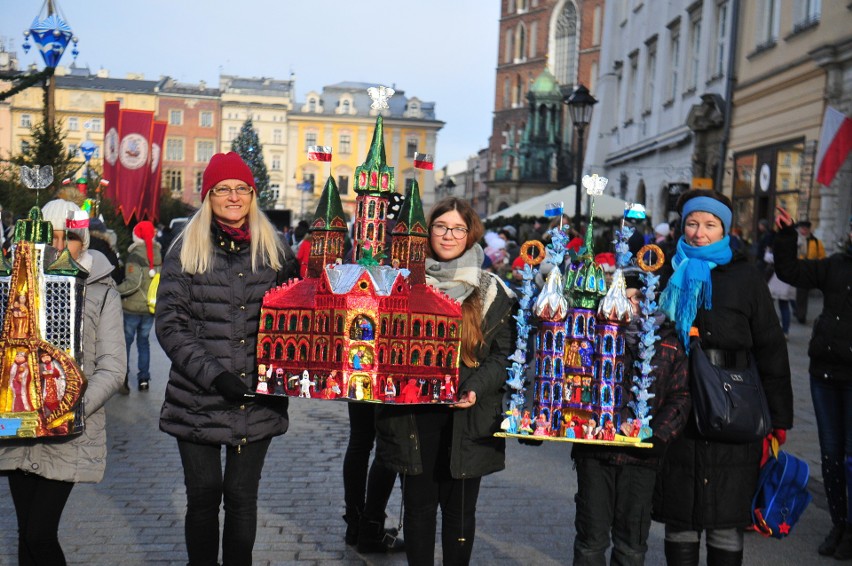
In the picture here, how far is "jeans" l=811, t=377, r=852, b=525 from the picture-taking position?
232 inches

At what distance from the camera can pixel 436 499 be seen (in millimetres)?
4695

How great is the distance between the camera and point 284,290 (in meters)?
4.43

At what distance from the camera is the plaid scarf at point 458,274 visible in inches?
181

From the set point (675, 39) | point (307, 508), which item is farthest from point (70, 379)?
point (675, 39)

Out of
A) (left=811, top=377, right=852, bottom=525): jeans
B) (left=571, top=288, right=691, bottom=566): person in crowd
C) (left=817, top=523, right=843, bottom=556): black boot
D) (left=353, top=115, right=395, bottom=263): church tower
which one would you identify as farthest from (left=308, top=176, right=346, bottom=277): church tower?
(left=817, top=523, right=843, bottom=556): black boot

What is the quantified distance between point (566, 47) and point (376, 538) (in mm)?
66181

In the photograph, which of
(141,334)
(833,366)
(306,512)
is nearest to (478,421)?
(306,512)

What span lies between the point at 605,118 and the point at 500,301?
34636 millimetres

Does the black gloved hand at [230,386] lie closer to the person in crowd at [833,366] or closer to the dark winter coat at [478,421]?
the dark winter coat at [478,421]

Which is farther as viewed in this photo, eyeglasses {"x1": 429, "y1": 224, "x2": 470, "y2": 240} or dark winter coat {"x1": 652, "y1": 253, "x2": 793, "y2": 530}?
eyeglasses {"x1": 429, "y1": 224, "x2": 470, "y2": 240}

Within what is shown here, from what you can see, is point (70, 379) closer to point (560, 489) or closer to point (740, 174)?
point (560, 489)

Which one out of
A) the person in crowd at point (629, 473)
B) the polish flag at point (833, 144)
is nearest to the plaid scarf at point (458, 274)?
the person in crowd at point (629, 473)

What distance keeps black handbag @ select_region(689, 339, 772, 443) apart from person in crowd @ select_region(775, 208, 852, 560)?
5.32ft

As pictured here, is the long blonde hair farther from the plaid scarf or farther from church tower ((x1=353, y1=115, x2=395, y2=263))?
the plaid scarf
